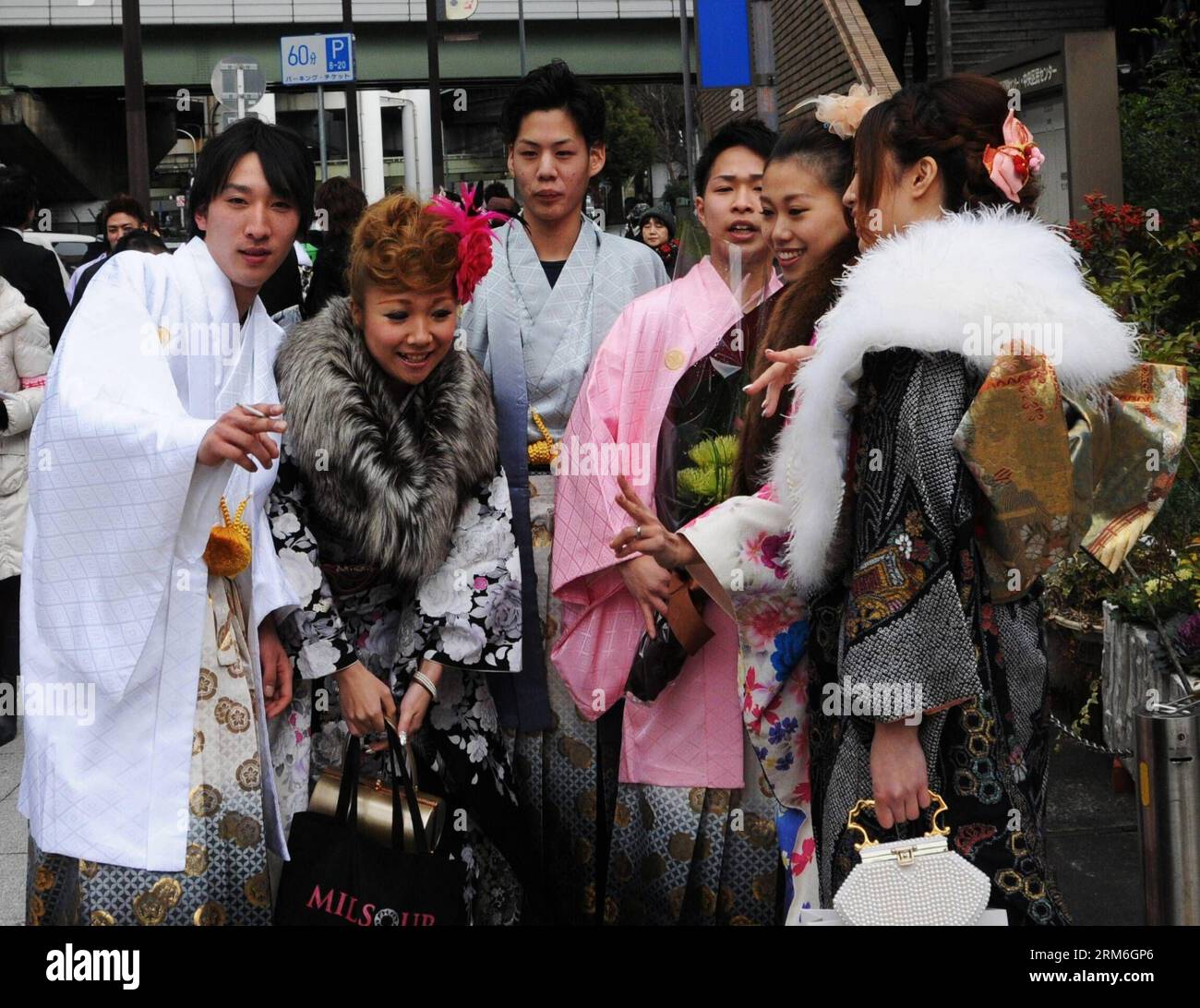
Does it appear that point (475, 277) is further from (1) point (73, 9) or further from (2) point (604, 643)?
(1) point (73, 9)

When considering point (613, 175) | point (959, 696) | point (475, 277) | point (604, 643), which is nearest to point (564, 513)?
point (604, 643)

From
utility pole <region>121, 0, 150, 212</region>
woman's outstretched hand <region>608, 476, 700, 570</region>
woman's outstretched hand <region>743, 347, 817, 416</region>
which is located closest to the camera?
woman's outstretched hand <region>743, 347, 817, 416</region>

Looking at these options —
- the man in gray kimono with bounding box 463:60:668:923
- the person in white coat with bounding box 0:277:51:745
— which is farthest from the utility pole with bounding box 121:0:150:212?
the man in gray kimono with bounding box 463:60:668:923

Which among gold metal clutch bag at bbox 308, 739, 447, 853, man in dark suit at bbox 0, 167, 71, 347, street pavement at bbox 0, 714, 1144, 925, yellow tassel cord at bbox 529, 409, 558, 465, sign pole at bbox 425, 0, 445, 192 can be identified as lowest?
street pavement at bbox 0, 714, 1144, 925

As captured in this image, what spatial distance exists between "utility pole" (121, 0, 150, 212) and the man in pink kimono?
32.4 feet

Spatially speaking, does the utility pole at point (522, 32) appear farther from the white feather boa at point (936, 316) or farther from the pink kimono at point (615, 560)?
→ the white feather boa at point (936, 316)

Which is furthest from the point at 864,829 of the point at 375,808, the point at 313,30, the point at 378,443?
Result: the point at 313,30

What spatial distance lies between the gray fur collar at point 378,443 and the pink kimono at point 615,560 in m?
0.33

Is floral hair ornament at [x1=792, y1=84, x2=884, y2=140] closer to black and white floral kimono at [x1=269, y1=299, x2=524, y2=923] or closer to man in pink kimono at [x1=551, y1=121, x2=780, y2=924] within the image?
man in pink kimono at [x1=551, y1=121, x2=780, y2=924]

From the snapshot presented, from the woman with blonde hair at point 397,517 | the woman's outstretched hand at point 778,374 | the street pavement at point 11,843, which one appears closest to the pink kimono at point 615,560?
the woman with blonde hair at point 397,517

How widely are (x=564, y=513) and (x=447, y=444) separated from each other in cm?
46

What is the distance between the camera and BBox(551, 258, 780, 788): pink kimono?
3369 mm

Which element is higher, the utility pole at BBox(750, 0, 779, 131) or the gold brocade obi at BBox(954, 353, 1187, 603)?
the utility pole at BBox(750, 0, 779, 131)

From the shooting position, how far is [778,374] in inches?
102
